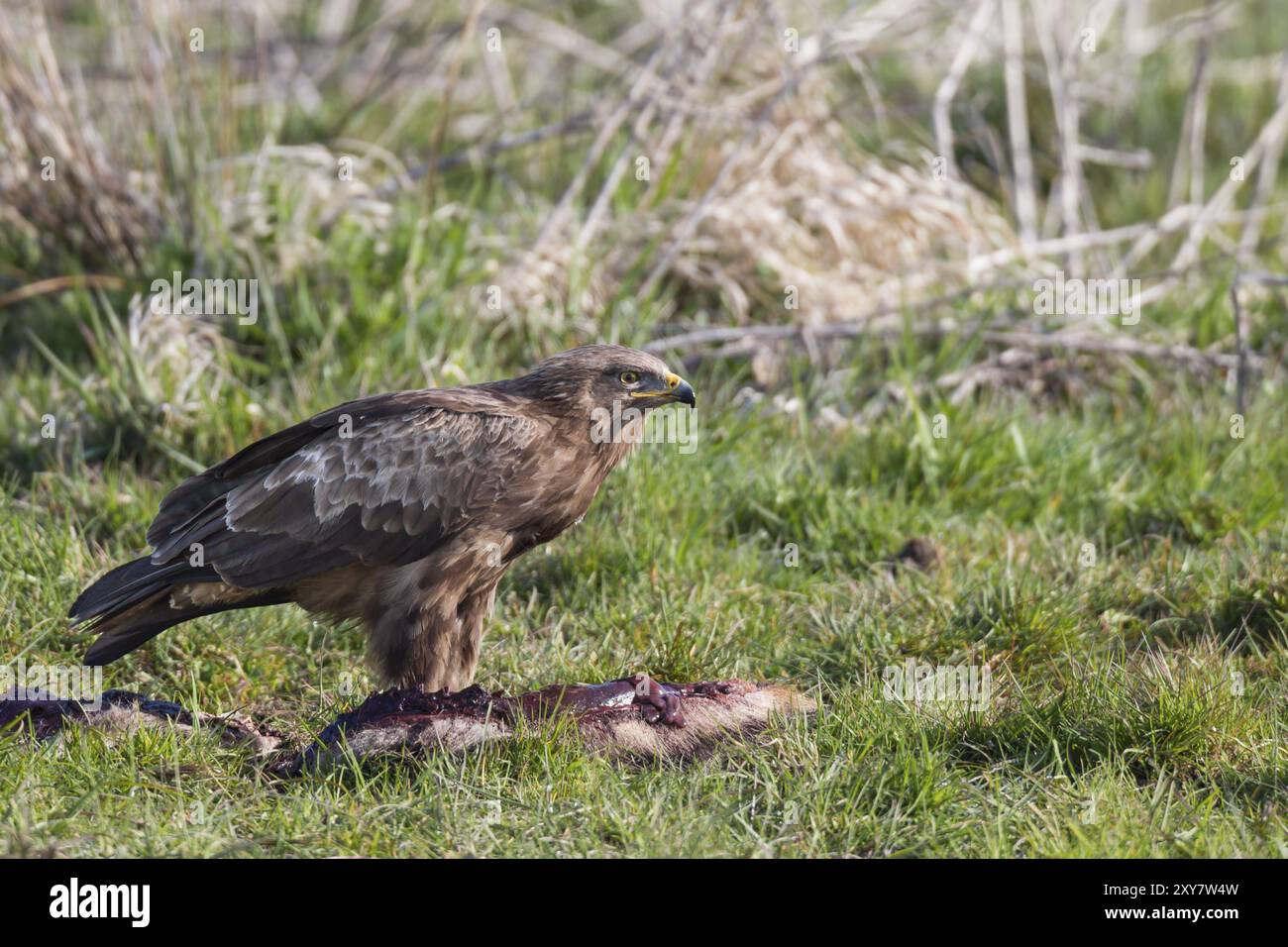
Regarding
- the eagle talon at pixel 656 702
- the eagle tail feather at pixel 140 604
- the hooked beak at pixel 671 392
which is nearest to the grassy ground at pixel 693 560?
the eagle talon at pixel 656 702

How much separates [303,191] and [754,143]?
7.69ft

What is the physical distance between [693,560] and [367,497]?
139cm

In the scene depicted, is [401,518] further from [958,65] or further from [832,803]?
[958,65]

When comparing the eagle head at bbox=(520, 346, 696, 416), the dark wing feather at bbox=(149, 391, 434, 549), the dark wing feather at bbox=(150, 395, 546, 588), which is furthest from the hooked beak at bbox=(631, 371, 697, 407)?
the dark wing feather at bbox=(149, 391, 434, 549)

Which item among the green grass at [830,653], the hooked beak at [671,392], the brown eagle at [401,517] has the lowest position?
the green grass at [830,653]

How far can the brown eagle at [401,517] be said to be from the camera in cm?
448

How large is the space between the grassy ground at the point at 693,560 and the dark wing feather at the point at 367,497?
510 mm

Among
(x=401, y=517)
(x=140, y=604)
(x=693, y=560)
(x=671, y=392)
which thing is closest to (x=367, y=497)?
(x=401, y=517)

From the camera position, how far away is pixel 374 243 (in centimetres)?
699

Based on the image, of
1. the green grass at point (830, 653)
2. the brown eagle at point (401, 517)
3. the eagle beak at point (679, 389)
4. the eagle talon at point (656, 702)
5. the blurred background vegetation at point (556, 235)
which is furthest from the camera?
the blurred background vegetation at point (556, 235)

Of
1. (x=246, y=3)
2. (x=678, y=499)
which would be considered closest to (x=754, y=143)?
(x=678, y=499)

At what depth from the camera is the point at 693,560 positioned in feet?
17.8

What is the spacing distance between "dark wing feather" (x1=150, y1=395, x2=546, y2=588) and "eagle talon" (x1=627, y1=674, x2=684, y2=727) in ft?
2.35

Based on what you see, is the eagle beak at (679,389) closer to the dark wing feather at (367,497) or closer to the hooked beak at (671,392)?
the hooked beak at (671,392)
